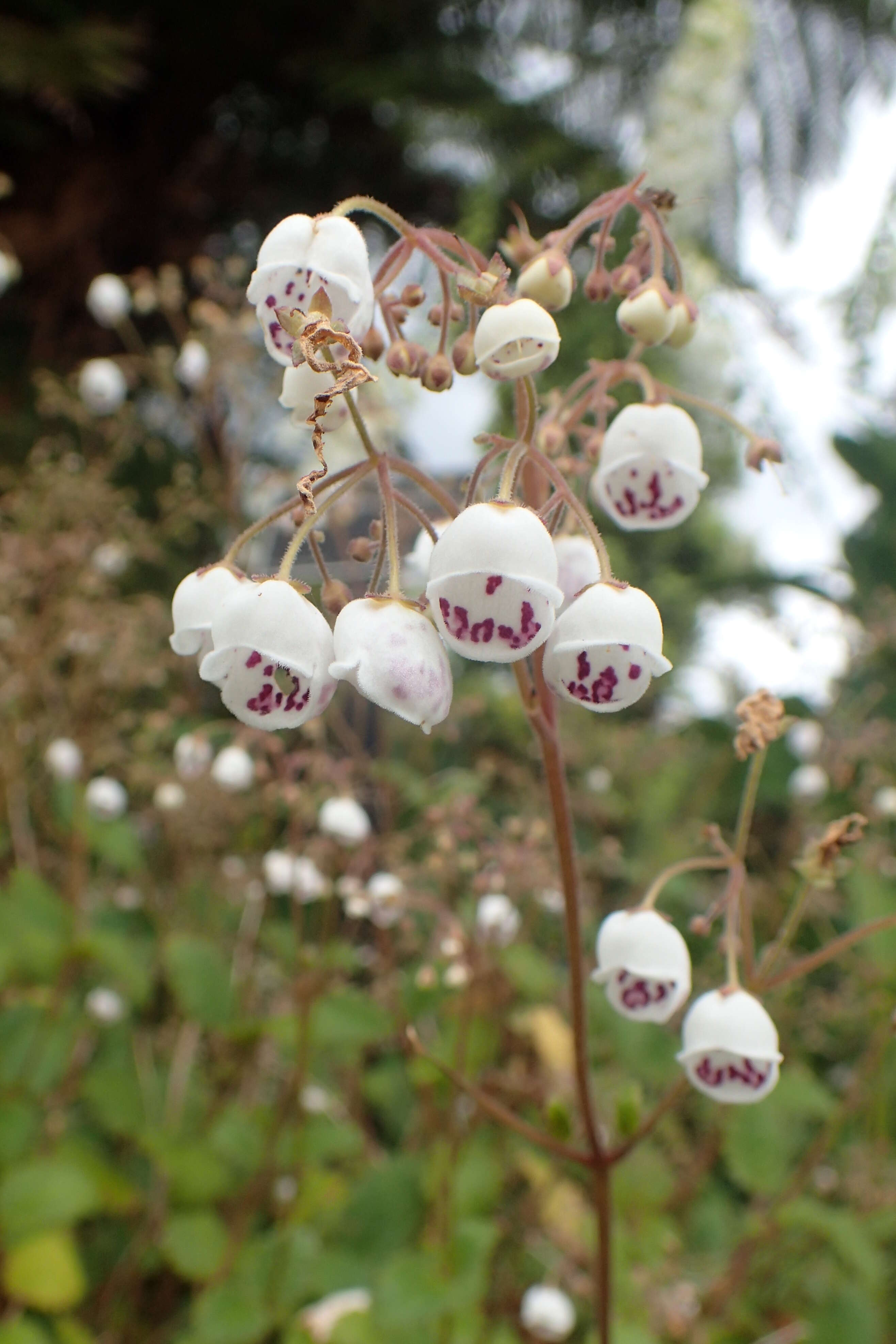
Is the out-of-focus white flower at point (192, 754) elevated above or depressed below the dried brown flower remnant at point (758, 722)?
below

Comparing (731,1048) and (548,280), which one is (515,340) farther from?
(731,1048)

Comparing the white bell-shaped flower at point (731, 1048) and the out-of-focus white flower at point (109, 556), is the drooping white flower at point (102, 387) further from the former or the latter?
the white bell-shaped flower at point (731, 1048)

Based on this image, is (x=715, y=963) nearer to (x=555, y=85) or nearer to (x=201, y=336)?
(x=201, y=336)

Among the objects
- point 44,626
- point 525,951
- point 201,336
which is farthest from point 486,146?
point 525,951

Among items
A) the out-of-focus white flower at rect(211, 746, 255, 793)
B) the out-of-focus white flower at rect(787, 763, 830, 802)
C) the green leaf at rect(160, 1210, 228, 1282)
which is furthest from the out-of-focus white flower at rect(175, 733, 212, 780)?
the out-of-focus white flower at rect(787, 763, 830, 802)

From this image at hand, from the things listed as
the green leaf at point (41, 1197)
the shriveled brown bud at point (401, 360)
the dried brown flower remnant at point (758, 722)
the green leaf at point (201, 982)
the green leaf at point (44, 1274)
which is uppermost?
the shriveled brown bud at point (401, 360)

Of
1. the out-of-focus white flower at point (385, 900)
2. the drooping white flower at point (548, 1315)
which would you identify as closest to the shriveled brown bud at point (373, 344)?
the out-of-focus white flower at point (385, 900)
